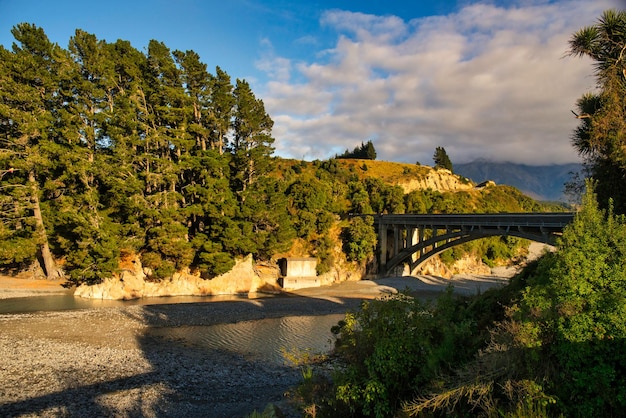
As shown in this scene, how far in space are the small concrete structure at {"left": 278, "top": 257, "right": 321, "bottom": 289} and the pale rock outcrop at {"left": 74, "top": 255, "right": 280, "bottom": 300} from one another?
1.39 m

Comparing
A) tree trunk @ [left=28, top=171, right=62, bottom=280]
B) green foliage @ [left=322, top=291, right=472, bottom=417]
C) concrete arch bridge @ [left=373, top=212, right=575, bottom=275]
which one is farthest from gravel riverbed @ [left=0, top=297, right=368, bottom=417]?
concrete arch bridge @ [left=373, top=212, right=575, bottom=275]

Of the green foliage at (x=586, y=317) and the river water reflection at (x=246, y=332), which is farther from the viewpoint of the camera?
the river water reflection at (x=246, y=332)

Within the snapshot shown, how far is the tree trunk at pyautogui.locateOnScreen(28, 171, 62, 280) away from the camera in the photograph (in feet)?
105

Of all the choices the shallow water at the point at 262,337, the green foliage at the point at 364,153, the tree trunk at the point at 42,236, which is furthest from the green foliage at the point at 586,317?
the green foliage at the point at 364,153

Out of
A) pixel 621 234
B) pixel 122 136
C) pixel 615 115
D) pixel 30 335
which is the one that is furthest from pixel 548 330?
pixel 122 136

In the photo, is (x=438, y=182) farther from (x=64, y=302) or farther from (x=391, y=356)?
(x=391, y=356)

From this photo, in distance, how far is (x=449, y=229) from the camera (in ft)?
127

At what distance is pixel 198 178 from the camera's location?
128ft

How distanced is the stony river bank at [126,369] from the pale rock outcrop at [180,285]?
5.44 m

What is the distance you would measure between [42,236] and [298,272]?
79.8ft

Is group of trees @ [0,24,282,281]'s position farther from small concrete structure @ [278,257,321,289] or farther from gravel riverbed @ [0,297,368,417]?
gravel riverbed @ [0,297,368,417]

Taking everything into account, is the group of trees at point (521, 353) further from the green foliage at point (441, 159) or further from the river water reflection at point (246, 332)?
the green foliage at point (441, 159)

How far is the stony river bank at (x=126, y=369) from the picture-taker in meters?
12.3

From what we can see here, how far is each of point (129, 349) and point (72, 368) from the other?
10.3ft
